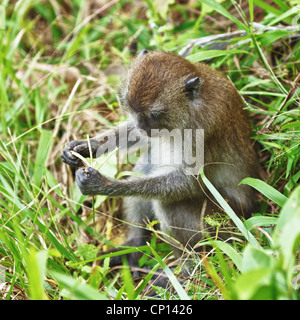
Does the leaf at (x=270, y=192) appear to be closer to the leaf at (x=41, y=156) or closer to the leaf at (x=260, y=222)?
the leaf at (x=260, y=222)

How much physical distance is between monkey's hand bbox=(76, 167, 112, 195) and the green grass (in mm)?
262

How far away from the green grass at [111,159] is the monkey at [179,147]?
208 millimetres

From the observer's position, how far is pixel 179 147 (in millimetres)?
3787

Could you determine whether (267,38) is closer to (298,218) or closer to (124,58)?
(124,58)

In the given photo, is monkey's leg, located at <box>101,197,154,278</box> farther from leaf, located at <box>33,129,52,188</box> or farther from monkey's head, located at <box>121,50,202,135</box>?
monkey's head, located at <box>121,50,202,135</box>

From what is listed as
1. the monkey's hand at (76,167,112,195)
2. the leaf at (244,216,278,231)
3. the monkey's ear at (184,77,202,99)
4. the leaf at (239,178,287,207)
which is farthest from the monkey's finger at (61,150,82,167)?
the leaf at (244,216,278,231)

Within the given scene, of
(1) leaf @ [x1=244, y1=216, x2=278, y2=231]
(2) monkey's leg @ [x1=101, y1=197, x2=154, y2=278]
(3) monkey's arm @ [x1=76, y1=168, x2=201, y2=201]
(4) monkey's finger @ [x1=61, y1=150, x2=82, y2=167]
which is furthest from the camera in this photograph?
(2) monkey's leg @ [x1=101, y1=197, x2=154, y2=278]

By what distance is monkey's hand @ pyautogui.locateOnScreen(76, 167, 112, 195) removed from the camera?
367 cm

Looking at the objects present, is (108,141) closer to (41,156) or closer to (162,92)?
(41,156)

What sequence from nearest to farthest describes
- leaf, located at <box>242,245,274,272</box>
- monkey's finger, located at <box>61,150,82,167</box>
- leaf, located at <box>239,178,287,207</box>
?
leaf, located at <box>242,245,274,272</box>
leaf, located at <box>239,178,287,207</box>
monkey's finger, located at <box>61,150,82,167</box>

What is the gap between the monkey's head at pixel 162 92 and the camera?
346 cm

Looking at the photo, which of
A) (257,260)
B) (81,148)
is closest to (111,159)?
(81,148)
